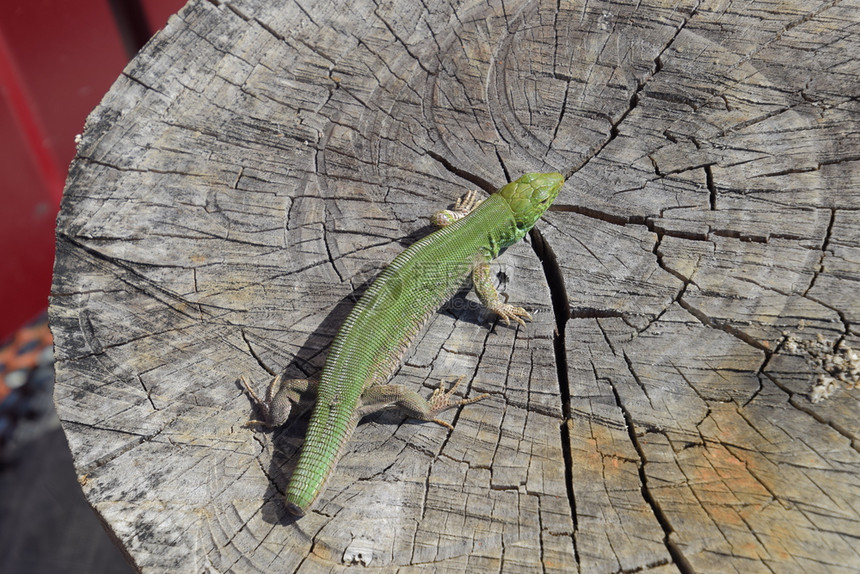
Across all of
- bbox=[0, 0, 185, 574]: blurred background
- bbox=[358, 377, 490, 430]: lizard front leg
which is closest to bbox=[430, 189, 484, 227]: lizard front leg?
bbox=[358, 377, 490, 430]: lizard front leg

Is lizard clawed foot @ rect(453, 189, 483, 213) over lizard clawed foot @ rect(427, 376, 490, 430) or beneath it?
over

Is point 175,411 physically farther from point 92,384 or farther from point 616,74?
point 616,74

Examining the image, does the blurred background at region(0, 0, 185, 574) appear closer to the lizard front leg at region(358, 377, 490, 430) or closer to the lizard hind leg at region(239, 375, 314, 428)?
the lizard hind leg at region(239, 375, 314, 428)

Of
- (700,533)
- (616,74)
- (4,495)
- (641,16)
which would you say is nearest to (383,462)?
(700,533)

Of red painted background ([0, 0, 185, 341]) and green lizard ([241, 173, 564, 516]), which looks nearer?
green lizard ([241, 173, 564, 516])

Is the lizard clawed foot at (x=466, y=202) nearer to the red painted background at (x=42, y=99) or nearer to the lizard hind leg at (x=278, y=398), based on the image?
the lizard hind leg at (x=278, y=398)

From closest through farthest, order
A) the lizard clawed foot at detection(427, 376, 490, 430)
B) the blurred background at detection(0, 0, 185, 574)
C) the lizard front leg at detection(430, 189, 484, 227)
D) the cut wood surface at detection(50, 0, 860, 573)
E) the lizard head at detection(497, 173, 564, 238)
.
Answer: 1. the cut wood surface at detection(50, 0, 860, 573)
2. the lizard clawed foot at detection(427, 376, 490, 430)
3. the lizard head at detection(497, 173, 564, 238)
4. the lizard front leg at detection(430, 189, 484, 227)
5. the blurred background at detection(0, 0, 185, 574)

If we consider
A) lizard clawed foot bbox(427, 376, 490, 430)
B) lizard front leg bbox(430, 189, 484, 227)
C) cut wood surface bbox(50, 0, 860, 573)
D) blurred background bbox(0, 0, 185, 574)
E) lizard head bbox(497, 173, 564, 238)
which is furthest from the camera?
blurred background bbox(0, 0, 185, 574)

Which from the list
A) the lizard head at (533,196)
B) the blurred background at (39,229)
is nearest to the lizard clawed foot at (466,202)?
the lizard head at (533,196)
